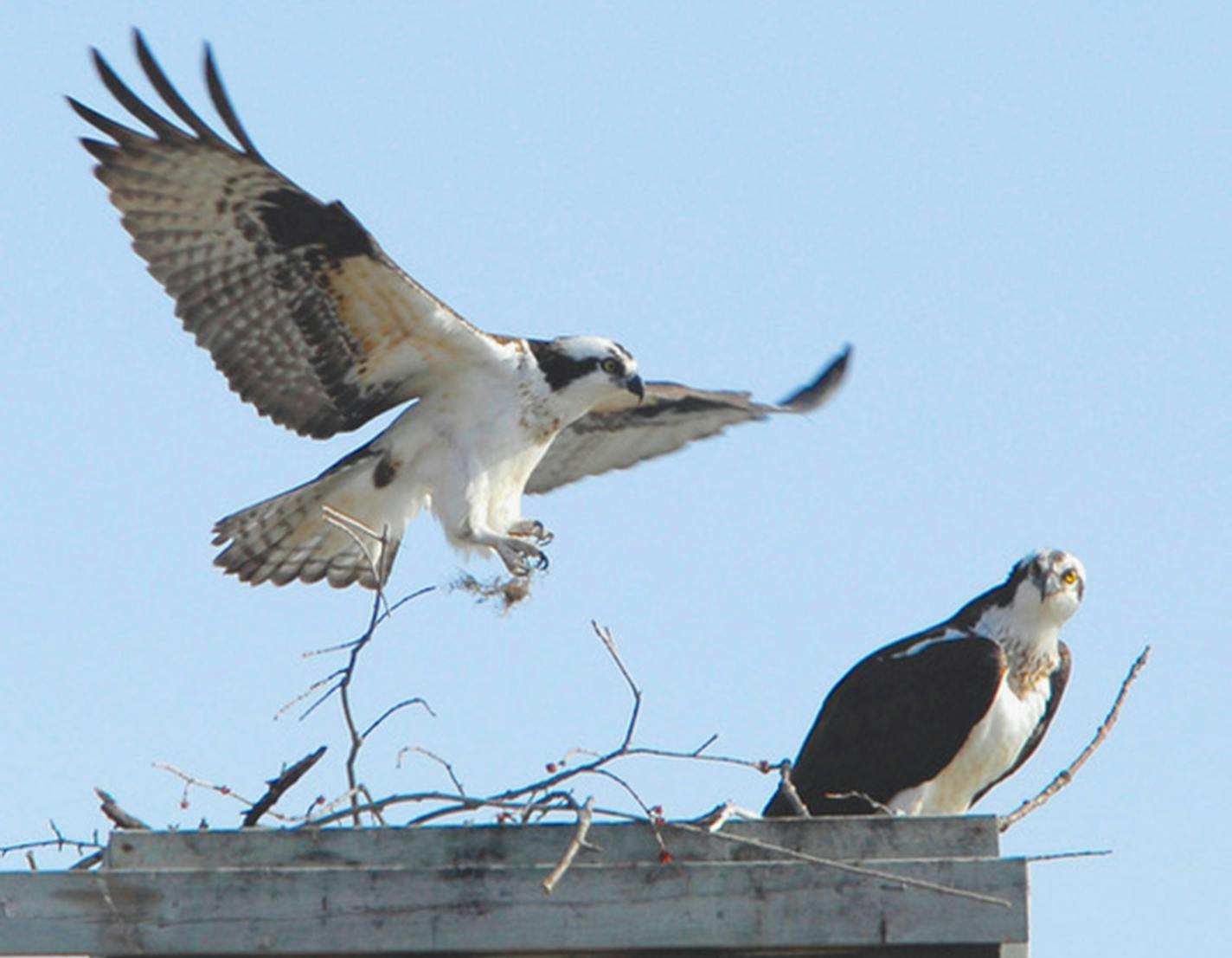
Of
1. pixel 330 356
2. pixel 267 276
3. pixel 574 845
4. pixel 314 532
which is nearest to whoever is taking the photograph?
pixel 574 845

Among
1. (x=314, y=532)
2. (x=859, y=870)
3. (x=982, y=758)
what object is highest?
(x=314, y=532)

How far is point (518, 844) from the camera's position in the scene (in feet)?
13.0

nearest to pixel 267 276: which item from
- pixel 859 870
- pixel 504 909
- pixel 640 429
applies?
pixel 640 429

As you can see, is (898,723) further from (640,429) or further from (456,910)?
(456,910)

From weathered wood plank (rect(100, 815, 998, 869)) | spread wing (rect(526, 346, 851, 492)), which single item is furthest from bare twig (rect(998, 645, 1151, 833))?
spread wing (rect(526, 346, 851, 492))

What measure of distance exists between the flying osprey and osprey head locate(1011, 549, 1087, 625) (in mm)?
1472

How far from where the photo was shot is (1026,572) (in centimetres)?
709

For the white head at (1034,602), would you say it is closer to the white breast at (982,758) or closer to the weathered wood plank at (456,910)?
the white breast at (982,758)

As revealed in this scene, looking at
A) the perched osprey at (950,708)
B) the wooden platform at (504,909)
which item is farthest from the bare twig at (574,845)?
the perched osprey at (950,708)

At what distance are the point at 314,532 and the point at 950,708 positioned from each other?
2.43m

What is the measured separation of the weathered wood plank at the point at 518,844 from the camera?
13.0 feet

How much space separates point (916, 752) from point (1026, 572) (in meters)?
0.73

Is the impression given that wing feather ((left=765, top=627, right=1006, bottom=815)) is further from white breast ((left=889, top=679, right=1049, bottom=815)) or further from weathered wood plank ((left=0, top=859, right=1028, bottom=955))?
weathered wood plank ((left=0, top=859, right=1028, bottom=955))

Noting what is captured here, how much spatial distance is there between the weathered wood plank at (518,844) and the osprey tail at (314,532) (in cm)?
355
